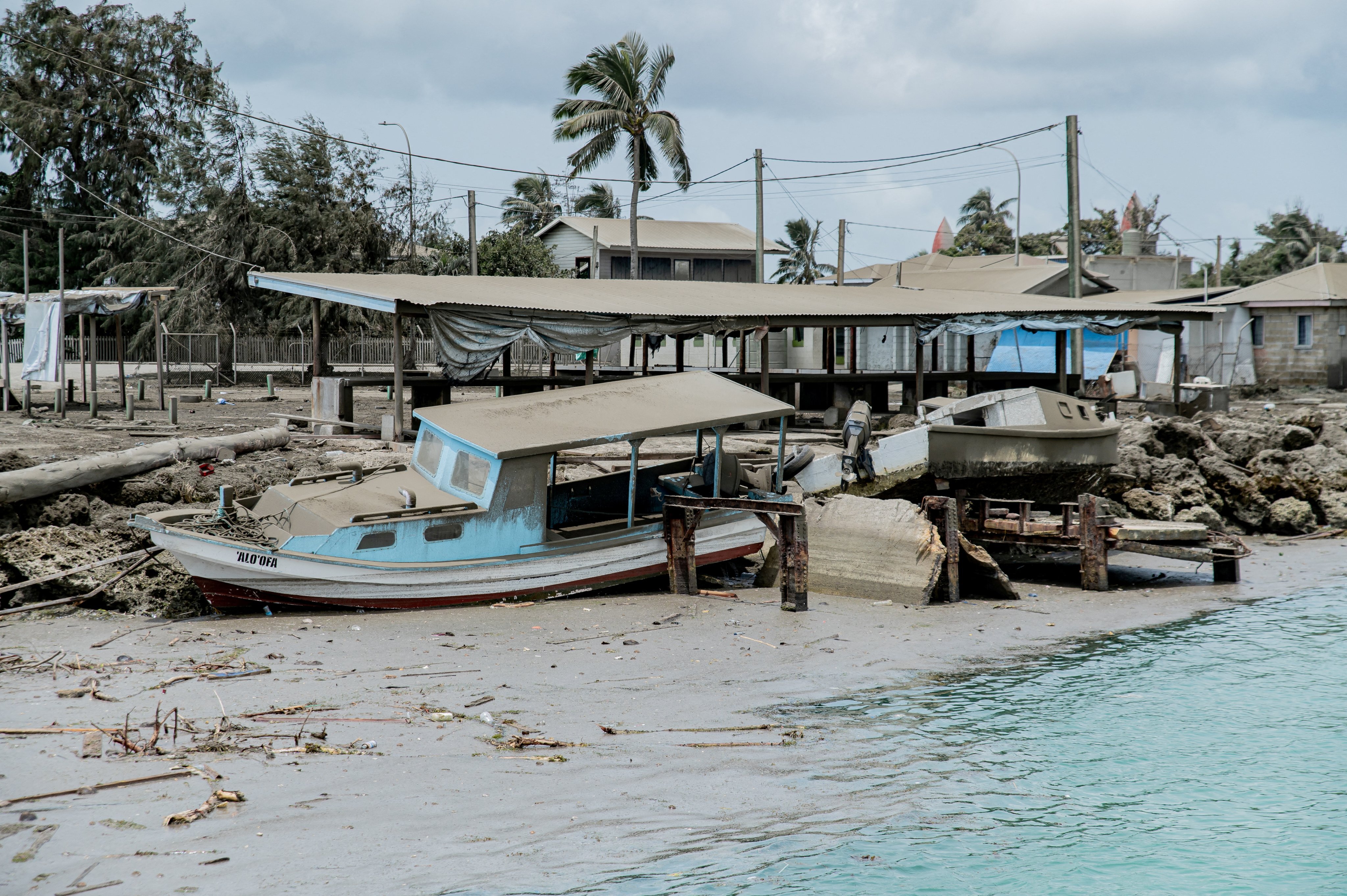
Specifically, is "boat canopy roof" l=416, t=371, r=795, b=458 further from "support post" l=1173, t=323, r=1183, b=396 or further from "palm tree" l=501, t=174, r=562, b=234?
"palm tree" l=501, t=174, r=562, b=234

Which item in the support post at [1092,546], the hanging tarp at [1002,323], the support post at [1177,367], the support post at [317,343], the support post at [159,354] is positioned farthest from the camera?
the support post at [1177,367]

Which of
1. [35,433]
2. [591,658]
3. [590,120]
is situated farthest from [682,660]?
[590,120]

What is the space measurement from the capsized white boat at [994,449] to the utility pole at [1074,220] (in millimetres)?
13128

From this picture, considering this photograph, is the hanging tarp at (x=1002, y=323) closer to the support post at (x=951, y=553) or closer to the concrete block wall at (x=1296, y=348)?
the support post at (x=951, y=553)

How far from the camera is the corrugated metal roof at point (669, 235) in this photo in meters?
48.1

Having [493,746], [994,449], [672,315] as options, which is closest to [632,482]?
[493,746]

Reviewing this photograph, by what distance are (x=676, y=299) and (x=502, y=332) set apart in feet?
17.4

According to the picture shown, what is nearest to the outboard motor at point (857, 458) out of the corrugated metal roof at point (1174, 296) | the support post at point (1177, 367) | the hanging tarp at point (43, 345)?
the support post at point (1177, 367)

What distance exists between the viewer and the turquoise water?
6.44 metres

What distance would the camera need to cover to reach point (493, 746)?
7.68 m

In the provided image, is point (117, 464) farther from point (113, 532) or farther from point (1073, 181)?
point (1073, 181)

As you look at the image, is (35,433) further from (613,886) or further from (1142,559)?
(1142,559)

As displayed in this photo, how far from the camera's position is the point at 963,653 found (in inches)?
430

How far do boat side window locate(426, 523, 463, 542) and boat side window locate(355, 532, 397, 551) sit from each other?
344 mm
